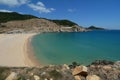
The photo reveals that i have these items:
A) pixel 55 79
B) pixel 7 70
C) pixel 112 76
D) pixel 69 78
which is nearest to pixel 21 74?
pixel 7 70

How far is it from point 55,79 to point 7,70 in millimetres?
1962

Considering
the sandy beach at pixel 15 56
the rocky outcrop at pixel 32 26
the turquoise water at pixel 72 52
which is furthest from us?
the rocky outcrop at pixel 32 26

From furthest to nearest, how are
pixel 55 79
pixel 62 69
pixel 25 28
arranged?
pixel 25 28, pixel 62 69, pixel 55 79

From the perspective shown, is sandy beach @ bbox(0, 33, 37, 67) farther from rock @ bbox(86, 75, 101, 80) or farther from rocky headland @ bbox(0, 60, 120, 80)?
rock @ bbox(86, 75, 101, 80)

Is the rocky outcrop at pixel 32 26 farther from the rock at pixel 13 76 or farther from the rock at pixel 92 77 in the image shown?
the rock at pixel 92 77

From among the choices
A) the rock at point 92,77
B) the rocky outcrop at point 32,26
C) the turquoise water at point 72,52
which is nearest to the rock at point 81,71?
the rock at point 92,77

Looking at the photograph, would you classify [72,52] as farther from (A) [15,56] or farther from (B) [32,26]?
(B) [32,26]

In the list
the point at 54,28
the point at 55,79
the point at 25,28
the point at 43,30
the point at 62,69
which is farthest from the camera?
the point at 54,28

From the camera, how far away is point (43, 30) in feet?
462

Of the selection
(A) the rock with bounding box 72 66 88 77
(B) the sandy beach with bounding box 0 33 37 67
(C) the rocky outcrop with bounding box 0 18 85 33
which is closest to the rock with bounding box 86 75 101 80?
(A) the rock with bounding box 72 66 88 77

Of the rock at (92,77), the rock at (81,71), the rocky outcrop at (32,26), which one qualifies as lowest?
the rocky outcrop at (32,26)

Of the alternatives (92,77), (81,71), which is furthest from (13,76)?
(92,77)

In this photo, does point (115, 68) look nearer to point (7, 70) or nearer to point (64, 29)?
point (7, 70)

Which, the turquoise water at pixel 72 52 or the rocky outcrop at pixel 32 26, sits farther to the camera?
the rocky outcrop at pixel 32 26
